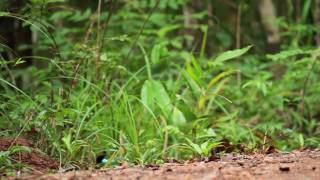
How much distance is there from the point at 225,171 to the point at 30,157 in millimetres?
1050

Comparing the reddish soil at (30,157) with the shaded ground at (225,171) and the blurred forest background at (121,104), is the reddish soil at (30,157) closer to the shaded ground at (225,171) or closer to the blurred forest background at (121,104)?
the blurred forest background at (121,104)

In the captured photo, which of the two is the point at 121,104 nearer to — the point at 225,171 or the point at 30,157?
the point at 30,157

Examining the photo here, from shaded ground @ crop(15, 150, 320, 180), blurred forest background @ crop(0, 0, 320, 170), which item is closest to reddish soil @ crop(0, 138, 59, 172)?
blurred forest background @ crop(0, 0, 320, 170)

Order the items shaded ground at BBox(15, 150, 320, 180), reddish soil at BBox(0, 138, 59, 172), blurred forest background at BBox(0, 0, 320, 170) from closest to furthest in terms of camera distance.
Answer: shaded ground at BBox(15, 150, 320, 180)
reddish soil at BBox(0, 138, 59, 172)
blurred forest background at BBox(0, 0, 320, 170)

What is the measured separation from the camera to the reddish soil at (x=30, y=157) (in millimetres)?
2555

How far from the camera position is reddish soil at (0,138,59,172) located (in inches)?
101

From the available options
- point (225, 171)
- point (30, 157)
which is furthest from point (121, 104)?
point (225, 171)

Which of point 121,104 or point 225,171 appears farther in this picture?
point 121,104

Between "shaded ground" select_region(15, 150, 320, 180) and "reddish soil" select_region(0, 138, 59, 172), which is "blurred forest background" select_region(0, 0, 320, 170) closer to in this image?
"reddish soil" select_region(0, 138, 59, 172)

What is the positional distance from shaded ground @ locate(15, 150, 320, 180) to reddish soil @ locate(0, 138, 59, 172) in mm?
355

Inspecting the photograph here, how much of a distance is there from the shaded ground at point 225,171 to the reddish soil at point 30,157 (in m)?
0.35

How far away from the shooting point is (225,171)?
7.03ft

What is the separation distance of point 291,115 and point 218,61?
1214 mm

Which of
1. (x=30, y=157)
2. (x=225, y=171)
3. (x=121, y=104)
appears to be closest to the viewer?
(x=225, y=171)
